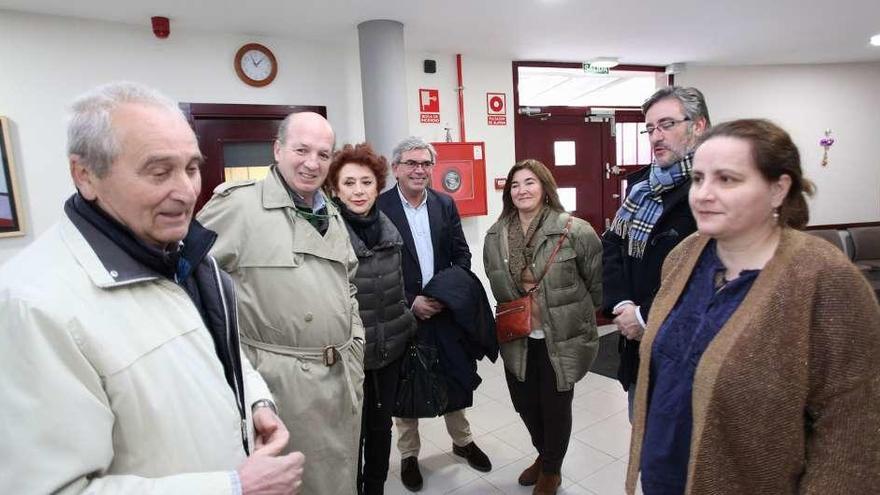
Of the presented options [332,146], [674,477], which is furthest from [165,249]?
[674,477]

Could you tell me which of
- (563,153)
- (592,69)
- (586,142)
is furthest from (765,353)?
(592,69)

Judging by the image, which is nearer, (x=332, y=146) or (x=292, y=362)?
(x=292, y=362)

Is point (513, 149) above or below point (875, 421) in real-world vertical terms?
above

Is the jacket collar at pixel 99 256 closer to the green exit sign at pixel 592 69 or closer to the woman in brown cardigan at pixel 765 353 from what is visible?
the woman in brown cardigan at pixel 765 353

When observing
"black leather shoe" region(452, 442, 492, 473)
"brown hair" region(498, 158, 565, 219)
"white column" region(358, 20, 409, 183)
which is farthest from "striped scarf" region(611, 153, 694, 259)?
"white column" region(358, 20, 409, 183)

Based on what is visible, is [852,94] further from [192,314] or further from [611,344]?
[192,314]

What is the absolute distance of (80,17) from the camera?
2.95 meters

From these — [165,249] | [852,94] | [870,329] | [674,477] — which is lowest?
[674,477]

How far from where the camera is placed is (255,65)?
3.48 m

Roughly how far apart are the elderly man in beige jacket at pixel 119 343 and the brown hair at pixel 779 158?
116 cm

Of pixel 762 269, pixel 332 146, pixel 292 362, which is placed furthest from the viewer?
pixel 332 146

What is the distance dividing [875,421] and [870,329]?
174 mm

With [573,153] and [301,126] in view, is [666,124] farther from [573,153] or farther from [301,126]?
[573,153]

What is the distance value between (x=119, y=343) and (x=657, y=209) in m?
1.50
